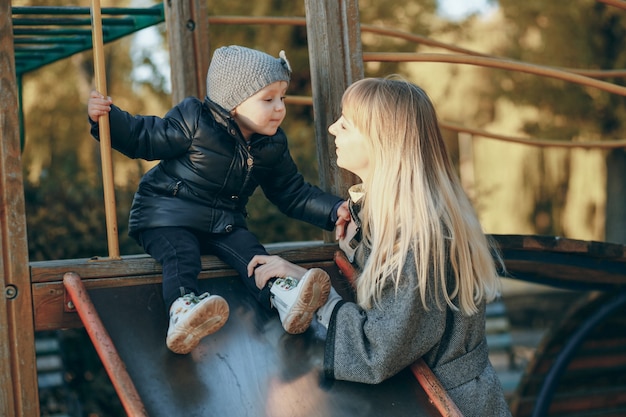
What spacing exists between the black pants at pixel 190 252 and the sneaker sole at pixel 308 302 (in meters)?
0.13

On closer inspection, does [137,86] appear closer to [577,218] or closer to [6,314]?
[577,218]

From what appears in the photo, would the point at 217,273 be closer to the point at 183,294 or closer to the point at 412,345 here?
the point at 183,294

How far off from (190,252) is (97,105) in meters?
0.57

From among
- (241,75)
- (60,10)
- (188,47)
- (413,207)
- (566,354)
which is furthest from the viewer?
(566,354)

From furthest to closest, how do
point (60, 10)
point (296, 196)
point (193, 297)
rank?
point (60, 10), point (296, 196), point (193, 297)

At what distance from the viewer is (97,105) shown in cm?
287

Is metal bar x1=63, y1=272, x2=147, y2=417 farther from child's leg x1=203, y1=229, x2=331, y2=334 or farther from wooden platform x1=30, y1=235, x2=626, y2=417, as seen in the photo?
child's leg x1=203, y1=229, x2=331, y2=334

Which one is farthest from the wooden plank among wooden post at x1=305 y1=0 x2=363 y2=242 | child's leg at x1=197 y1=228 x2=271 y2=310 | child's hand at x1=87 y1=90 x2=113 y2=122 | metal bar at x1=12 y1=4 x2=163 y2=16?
metal bar at x1=12 y1=4 x2=163 y2=16

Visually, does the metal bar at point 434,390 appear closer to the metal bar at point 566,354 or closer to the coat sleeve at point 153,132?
the coat sleeve at point 153,132

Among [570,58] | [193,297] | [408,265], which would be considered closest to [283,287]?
[193,297]

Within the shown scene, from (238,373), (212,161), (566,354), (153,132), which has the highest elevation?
(153,132)

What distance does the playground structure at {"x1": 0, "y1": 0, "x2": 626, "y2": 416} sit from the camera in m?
2.74

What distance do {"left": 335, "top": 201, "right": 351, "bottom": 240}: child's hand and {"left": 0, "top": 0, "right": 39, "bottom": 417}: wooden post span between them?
113 cm

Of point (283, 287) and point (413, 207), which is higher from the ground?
point (413, 207)
